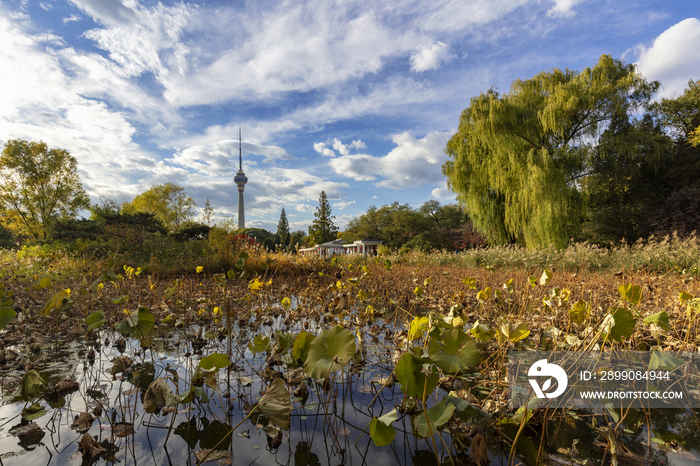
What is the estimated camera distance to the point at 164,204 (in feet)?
80.9

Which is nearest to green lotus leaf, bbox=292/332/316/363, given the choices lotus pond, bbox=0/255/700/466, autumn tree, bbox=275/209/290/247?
lotus pond, bbox=0/255/700/466

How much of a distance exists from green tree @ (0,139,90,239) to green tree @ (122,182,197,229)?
6216mm

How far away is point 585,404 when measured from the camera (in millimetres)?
1466

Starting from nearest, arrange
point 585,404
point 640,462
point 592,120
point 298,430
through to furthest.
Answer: point 640,462 < point 298,430 < point 585,404 < point 592,120

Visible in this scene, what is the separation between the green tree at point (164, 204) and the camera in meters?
24.0

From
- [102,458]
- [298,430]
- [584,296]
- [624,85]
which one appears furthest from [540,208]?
[102,458]

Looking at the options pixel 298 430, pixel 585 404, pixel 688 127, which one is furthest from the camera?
pixel 688 127

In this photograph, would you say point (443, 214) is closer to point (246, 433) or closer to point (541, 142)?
point (541, 142)

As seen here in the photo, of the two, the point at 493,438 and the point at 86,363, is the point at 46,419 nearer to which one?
the point at 86,363

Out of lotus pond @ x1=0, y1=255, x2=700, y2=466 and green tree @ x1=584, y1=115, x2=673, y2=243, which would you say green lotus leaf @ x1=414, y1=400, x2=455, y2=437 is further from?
green tree @ x1=584, y1=115, x2=673, y2=243

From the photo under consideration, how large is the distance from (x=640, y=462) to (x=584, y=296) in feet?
8.28

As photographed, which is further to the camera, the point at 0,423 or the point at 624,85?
the point at 624,85

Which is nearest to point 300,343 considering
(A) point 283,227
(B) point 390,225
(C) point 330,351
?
(C) point 330,351

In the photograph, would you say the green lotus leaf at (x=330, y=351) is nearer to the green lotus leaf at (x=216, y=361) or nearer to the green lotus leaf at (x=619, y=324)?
the green lotus leaf at (x=216, y=361)
